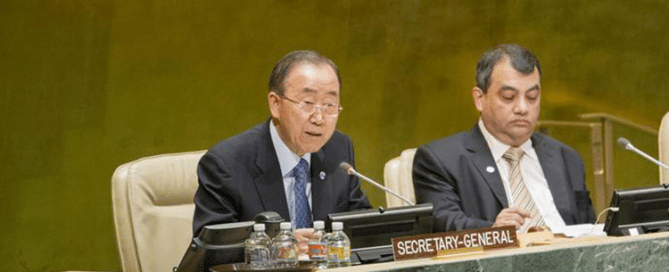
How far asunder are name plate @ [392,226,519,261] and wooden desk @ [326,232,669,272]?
0.04 m

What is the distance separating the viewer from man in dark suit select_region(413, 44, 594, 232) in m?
3.75

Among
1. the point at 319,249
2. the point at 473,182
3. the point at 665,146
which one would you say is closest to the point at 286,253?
the point at 319,249

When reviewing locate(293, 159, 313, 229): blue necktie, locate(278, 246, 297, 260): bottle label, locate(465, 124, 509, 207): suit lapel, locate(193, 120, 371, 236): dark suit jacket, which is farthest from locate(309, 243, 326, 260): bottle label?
locate(465, 124, 509, 207): suit lapel

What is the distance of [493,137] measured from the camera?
3865 mm

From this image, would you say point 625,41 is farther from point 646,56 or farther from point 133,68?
point 133,68

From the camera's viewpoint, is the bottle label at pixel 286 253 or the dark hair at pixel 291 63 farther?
the dark hair at pixel 291 63

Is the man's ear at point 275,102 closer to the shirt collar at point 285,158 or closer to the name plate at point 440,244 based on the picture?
the shirt collar at point 285,158

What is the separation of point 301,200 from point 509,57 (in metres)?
1.01

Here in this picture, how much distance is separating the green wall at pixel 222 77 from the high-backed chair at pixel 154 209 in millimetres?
1904

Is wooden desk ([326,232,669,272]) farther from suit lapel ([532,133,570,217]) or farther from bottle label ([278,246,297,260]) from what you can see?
suit lapel ([532,133,570,217])

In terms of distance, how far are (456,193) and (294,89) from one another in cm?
86

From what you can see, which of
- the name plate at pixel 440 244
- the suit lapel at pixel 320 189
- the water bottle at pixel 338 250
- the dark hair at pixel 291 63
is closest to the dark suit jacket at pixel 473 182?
the suit lapel at pixel 320 189

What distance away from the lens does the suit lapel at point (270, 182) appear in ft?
10.6

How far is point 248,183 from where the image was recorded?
324 centimetres
